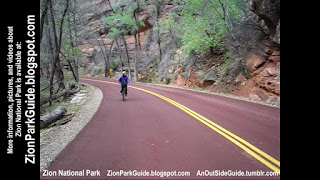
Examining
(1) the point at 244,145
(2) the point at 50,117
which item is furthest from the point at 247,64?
(2) the point at 50,117

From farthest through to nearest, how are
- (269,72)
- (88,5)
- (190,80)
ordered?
(88,5), (190,80), (269,72)

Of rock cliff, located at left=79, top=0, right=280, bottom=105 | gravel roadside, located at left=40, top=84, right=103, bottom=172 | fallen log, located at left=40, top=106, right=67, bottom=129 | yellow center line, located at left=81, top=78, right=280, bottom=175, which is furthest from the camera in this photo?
rock cliff, located at left=79, top=0, right=280, bottom=105

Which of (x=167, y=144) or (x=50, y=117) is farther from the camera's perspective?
(x=50, y=117)

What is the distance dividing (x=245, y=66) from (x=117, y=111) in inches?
385

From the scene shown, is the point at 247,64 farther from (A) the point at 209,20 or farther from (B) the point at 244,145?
(B) the point at 244,145

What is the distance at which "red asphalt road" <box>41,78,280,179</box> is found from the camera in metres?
4.51

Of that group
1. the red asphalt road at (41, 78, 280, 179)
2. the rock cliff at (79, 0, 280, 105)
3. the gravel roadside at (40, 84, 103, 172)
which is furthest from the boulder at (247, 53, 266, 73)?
the gravel roadside at (40, 84, 103, 172)

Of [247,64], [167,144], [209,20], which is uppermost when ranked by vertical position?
[209,20]

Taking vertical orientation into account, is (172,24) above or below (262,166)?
above

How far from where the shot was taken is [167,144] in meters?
5.66

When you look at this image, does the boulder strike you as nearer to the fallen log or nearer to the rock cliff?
the rock cliff
